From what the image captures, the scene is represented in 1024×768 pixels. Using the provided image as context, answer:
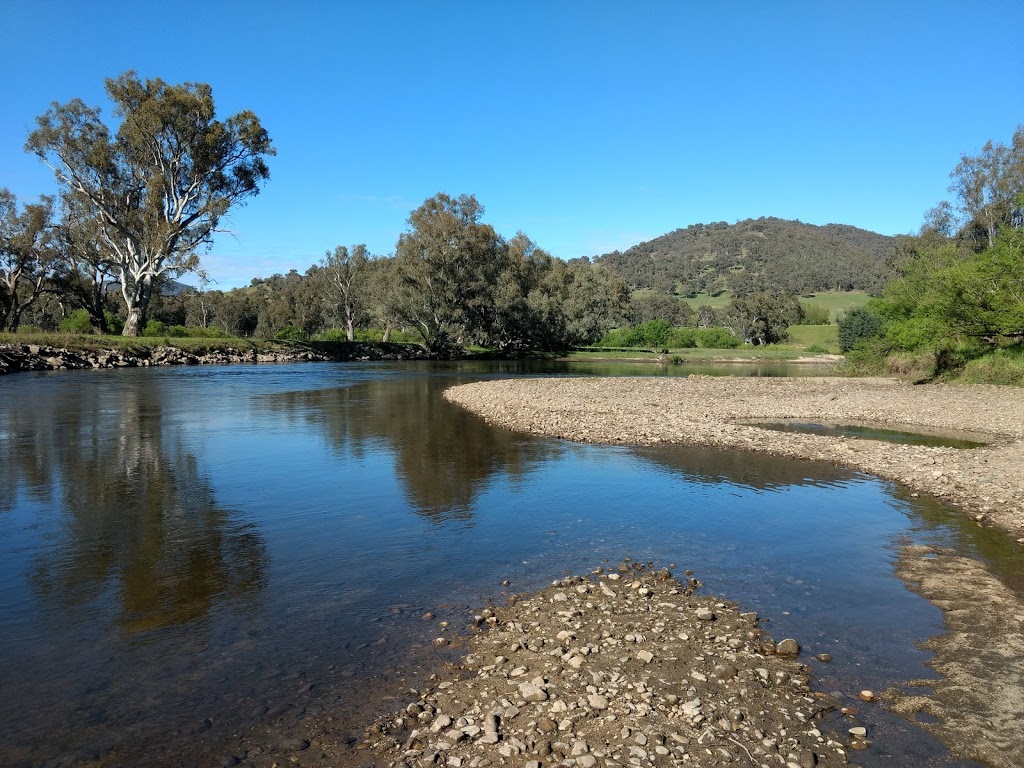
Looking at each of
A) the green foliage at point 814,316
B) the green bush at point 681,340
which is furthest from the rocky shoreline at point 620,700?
the green foliage at point 814,316

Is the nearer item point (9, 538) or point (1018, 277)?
point (9, 538)

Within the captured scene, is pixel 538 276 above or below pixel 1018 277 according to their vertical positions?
above

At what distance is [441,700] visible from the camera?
17.9ft

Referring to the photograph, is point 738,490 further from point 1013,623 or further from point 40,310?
point 40,310

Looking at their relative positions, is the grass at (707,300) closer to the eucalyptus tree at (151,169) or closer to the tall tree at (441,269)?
the tall tree at (441,269)

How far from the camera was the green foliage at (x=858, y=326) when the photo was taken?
5594 centimetres

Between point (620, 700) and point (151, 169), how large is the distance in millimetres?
66086

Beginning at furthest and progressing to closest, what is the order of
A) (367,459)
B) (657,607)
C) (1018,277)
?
1. (1018,277)
2. (367,459)
3. (657,607)

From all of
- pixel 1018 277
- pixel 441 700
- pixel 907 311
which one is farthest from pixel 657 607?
pixel 907 311

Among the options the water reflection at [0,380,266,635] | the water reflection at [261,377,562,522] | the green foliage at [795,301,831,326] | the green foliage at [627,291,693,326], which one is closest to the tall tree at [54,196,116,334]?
the water reflection at [261,377,562,522]

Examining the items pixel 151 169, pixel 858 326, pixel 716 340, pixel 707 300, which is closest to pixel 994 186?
pixel 858 326

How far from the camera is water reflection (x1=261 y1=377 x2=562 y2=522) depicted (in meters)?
13.5

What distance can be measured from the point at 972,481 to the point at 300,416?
21696mm

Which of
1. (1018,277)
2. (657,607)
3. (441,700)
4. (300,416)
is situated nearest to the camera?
(441,700)
